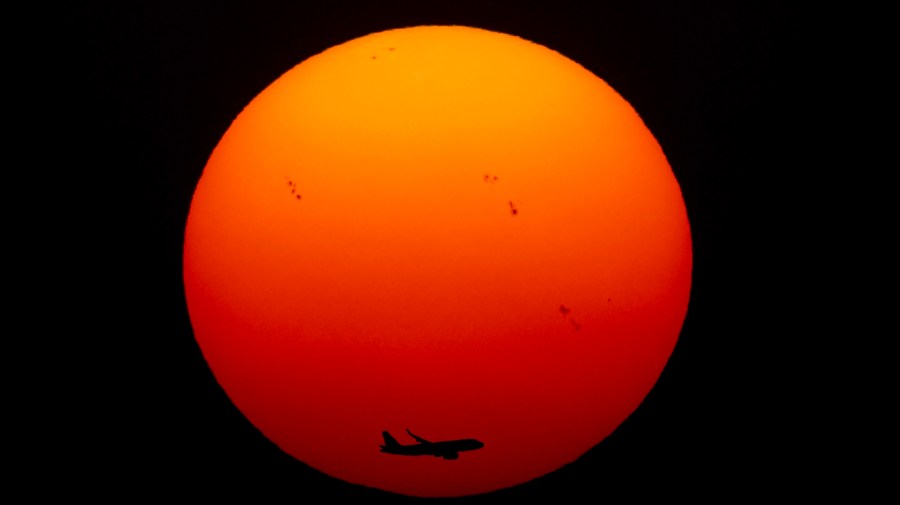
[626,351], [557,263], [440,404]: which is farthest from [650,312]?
[440,404]

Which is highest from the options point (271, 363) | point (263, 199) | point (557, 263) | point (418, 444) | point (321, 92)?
point (321, 92)

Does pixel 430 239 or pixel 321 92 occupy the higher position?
pixel 321 92

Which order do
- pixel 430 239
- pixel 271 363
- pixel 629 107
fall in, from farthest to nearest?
pixel 629 107 < pixel 271 363 < pixel 430 239

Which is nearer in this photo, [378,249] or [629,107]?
[378,249]

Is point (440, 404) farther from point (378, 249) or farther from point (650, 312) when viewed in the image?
point (650, 312)

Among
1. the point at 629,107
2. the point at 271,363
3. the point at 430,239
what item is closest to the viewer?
the point at 430,239
